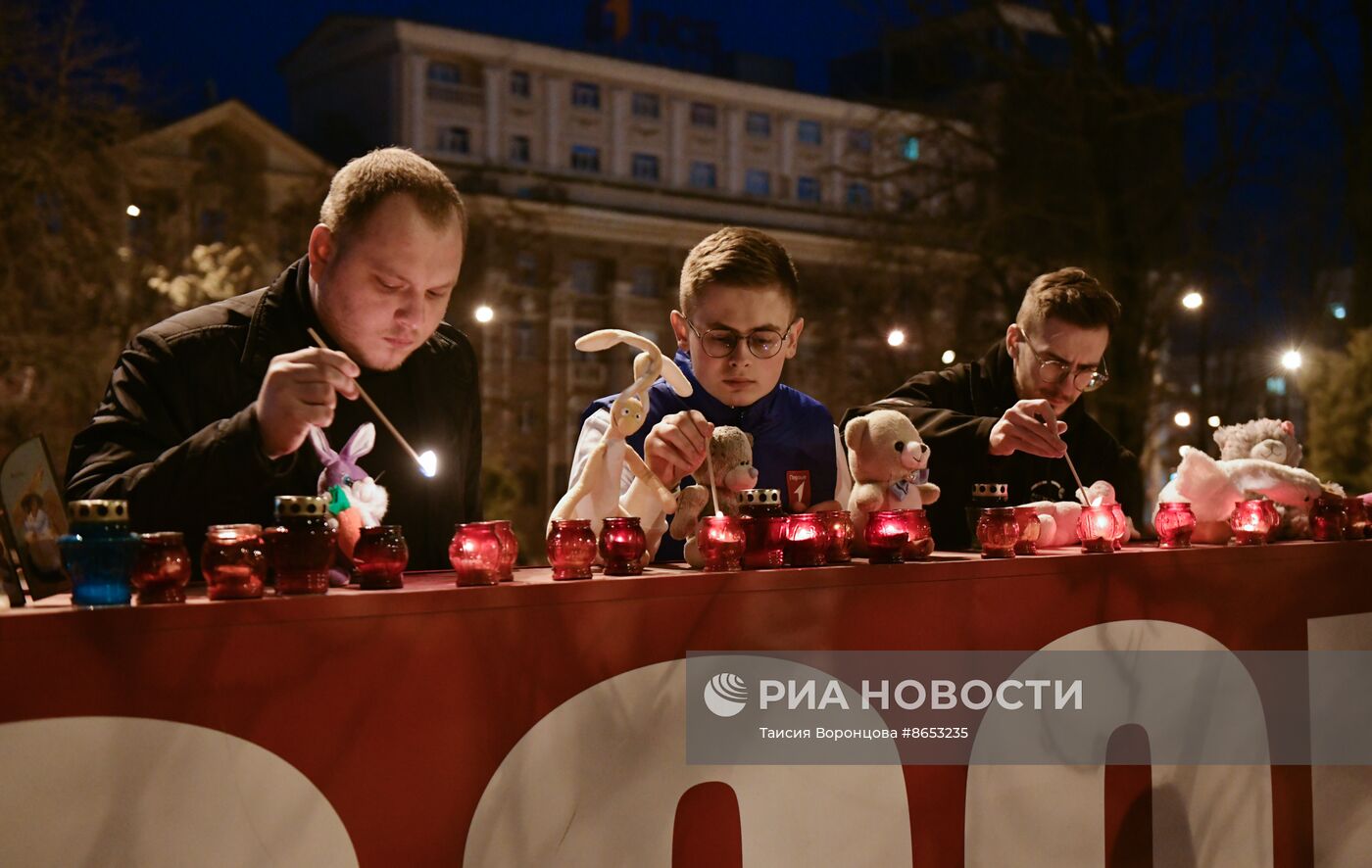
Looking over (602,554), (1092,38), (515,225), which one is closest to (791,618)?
(602,554)

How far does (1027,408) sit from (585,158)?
1201 inches

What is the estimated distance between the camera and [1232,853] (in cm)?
281

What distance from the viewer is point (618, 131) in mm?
32156

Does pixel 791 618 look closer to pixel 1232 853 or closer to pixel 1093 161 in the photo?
pixel 1232 853

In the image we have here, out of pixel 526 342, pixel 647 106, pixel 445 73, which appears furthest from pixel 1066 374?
pixel 647 106

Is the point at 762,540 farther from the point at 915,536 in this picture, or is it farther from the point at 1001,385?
the point at 1001,385

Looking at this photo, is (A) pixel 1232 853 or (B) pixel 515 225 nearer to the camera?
(A) pixel 1232 853

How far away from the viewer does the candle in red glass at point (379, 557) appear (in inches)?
78.9

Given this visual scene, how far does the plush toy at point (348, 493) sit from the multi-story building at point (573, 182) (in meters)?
16.2

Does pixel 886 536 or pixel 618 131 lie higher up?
pixel 618 131

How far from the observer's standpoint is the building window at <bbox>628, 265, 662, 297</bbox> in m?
29.5

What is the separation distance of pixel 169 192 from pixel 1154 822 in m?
16.4

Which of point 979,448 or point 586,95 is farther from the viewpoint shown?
point 586,95

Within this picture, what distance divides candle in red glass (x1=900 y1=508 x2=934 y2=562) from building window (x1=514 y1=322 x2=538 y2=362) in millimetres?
24622
